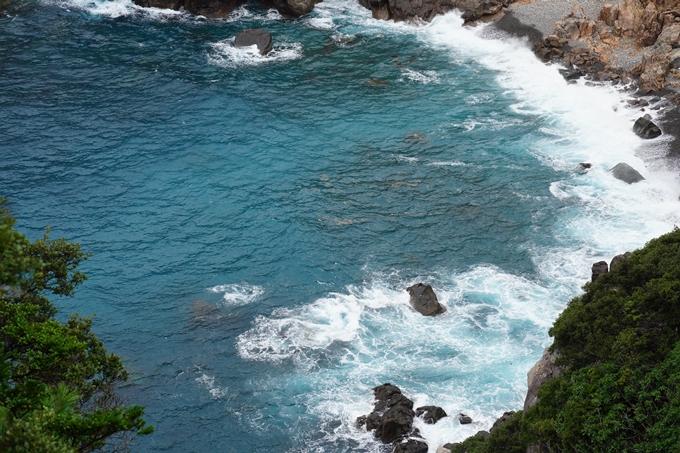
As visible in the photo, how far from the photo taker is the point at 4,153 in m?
59.1

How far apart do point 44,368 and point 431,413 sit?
804 inches

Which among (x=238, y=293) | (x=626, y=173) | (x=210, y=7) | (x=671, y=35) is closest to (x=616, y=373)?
(x=238, y=293)

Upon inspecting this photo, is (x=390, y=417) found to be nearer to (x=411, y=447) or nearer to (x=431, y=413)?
(x=411, y=447)

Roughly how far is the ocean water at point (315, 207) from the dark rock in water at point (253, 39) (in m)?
1.50

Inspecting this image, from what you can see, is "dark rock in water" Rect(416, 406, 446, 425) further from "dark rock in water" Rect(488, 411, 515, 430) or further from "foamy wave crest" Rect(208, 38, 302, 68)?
"foamy wave crest" Rect(208, 38, 302, 68)

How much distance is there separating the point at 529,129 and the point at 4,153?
45856mm

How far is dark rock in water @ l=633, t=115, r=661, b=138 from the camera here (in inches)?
2239

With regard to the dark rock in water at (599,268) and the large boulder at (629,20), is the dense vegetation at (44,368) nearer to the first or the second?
the dark rock in water at (599,268)

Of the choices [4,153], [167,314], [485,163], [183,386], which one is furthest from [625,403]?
[4,153]

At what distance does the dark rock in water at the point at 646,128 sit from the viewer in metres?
56.9

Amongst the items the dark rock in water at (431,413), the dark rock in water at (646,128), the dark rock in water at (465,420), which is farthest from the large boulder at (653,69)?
the dark rock in water at (431,413)

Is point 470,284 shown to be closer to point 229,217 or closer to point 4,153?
point 229,217

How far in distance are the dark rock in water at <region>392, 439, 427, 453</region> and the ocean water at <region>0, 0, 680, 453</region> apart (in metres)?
0.75

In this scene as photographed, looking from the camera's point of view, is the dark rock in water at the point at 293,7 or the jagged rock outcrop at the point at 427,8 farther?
the dark rock in water at the point at 293,7
